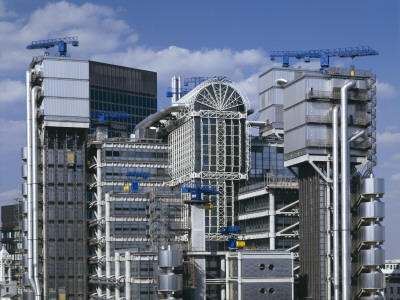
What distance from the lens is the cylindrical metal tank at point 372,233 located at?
166 meters

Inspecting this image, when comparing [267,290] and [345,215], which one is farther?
[267,290]

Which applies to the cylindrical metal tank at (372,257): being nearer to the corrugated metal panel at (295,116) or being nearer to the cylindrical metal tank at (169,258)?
the corrugated metal panel at (295,116)

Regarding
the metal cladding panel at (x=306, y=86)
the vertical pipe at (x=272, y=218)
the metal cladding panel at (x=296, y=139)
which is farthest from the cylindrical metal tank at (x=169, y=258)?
the metal cladding panel at (x=306, y=86)

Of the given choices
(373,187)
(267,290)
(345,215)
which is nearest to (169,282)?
(267,290)

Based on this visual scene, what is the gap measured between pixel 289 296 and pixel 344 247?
15.3 meters

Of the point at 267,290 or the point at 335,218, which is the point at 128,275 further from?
the point at 335,218

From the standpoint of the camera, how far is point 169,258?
165m

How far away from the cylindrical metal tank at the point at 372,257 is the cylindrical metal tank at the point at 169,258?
32911 mm

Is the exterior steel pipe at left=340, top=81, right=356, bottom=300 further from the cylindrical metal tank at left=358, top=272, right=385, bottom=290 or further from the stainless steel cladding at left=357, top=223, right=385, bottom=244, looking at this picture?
the cylindrical metal tank at left=358, top=272, right=385, bottom=290

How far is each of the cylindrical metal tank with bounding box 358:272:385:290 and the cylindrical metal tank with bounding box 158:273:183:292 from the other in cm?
3294

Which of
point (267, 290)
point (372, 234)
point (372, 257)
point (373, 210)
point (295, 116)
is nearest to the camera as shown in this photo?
point (372, 257)

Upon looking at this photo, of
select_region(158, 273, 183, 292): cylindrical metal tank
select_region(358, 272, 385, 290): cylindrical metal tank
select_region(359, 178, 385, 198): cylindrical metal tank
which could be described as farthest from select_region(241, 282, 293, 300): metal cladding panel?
select_region(359, 178, 385, 198): cylindrical metal tank

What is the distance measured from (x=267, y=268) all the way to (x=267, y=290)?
4008 millimetres

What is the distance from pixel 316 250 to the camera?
17162 cm
